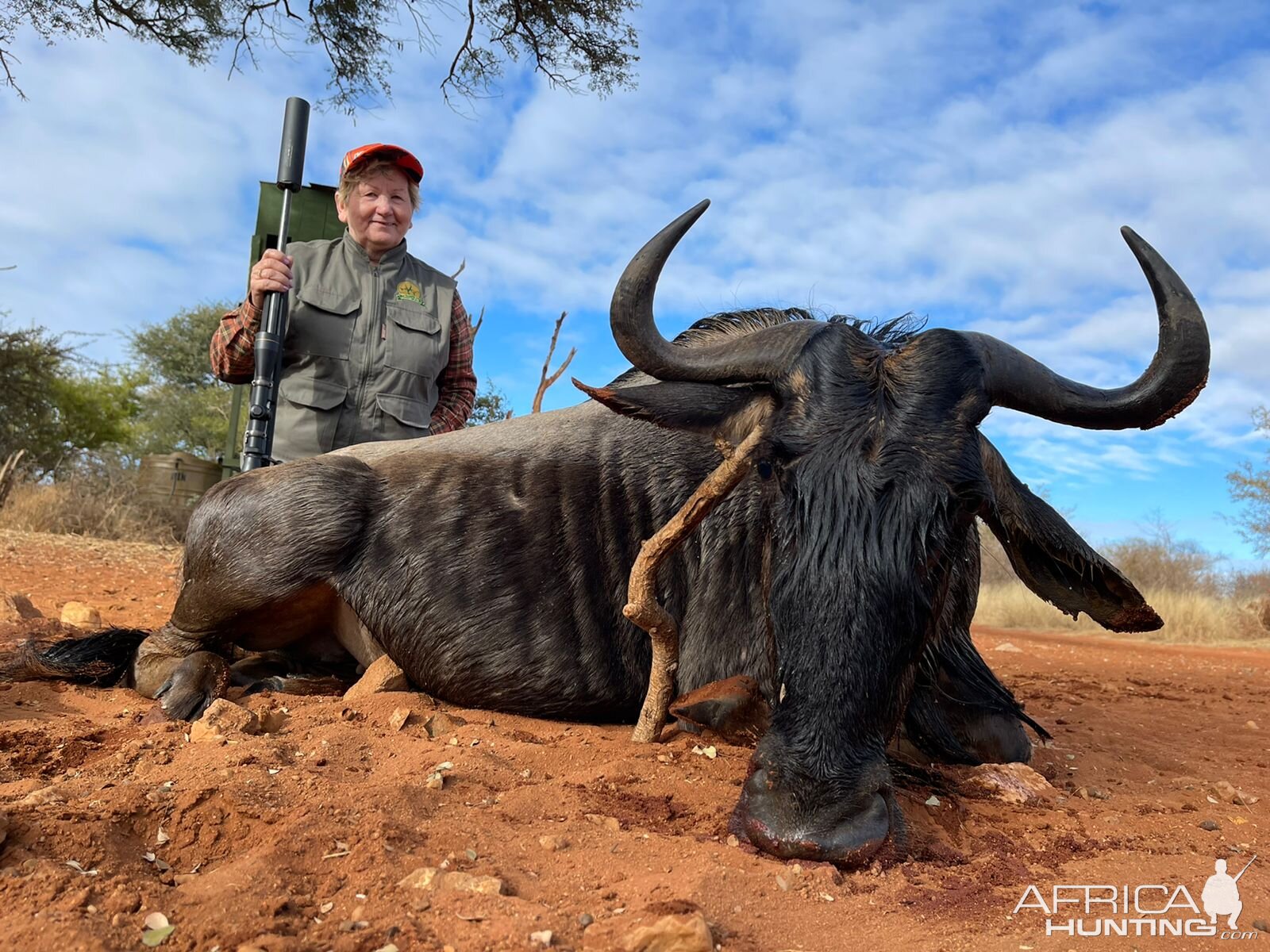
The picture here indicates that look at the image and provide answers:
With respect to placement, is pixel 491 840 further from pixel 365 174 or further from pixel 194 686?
pixel 365 174

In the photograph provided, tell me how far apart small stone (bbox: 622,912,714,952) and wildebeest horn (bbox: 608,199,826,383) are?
186 centimetres

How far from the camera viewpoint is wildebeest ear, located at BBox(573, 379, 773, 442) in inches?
126

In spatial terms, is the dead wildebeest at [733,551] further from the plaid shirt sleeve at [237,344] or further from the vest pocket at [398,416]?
the plaid shirt sleeve at [237,344]

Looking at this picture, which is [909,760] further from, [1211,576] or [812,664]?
[1211,576]

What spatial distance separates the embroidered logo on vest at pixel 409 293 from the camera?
593 cm

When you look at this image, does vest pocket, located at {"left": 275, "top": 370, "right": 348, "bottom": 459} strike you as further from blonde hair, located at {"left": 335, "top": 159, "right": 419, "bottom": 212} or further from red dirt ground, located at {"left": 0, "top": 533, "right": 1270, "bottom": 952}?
red dirt ground, located at {"left": 0, "top": 533, "right": 1270, "bottom": 952}

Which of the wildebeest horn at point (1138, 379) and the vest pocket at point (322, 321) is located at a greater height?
the vest pocket at point (322, 321)

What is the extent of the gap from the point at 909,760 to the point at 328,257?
461cm

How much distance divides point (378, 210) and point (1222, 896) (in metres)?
5.45

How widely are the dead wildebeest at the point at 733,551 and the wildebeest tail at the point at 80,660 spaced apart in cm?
1

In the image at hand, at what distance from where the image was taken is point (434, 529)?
12.9ft

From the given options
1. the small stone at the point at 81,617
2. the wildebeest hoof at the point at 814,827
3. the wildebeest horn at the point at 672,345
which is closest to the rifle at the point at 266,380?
the small stone at the point at 81,617

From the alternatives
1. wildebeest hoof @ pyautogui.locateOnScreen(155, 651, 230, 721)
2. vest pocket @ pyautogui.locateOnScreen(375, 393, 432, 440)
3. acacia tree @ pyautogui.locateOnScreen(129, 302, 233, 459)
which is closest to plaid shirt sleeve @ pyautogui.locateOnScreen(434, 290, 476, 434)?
vest pocket @ pyautogui.locateOnScreen(375, 393, 432, 440)

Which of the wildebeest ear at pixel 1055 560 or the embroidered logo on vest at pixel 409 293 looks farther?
the embroidered logo on vest at pixel 409 293
